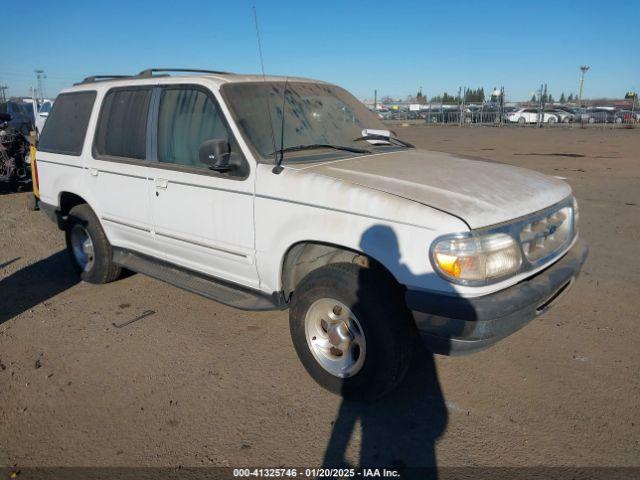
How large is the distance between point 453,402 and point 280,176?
1.81 meters

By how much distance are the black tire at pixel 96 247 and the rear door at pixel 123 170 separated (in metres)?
0.13

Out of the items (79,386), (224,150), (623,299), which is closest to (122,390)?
(79,386)

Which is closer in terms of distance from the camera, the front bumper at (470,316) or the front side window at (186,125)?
the front bumper at (470,316)

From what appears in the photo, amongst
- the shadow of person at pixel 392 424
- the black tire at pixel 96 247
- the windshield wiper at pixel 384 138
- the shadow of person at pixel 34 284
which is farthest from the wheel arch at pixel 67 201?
the shadow of person at pixel 392 424

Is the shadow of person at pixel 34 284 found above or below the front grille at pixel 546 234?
below

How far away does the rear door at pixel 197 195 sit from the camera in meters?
3.63

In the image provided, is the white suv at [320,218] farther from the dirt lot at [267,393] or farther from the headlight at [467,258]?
the dirt lot at [267,393]

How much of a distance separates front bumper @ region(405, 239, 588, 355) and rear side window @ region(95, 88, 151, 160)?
2.78 m

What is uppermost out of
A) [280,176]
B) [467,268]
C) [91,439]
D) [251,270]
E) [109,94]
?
[109,94]

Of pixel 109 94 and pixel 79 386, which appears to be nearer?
pixel 79 386

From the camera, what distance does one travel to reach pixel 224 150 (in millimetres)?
3494

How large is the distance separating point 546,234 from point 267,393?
2039 mm

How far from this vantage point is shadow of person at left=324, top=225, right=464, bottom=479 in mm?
2745

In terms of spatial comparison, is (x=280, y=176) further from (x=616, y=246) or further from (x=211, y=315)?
(x=616, y=246)
